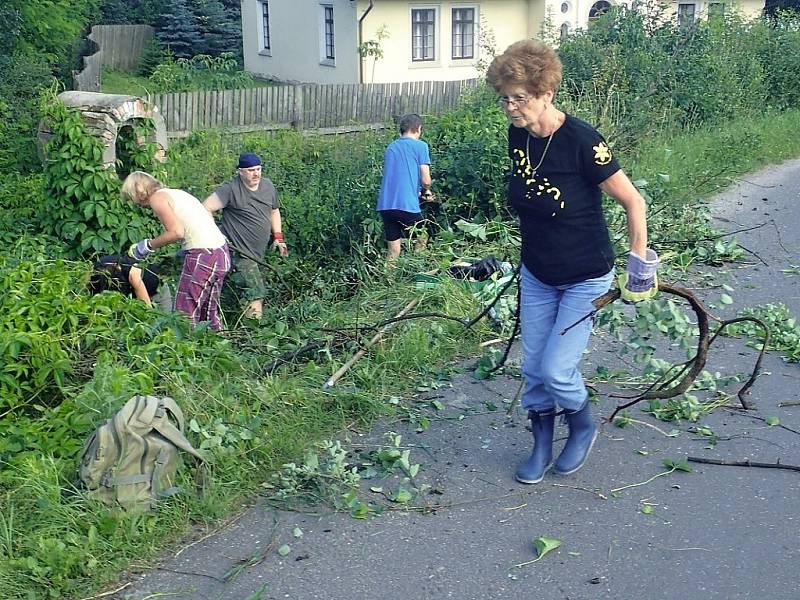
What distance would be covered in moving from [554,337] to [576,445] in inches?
24.0

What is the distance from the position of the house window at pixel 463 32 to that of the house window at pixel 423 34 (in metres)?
0.68

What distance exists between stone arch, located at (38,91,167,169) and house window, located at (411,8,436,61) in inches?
695

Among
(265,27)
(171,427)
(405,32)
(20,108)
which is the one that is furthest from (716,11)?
(171,427)

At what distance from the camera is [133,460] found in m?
4.05

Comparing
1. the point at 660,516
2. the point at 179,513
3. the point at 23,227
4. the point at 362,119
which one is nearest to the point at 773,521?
the point at 660,516

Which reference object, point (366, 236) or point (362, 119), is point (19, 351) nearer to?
point (366, 236)

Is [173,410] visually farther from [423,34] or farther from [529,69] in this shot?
[423,34]

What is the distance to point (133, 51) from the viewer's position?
3369 centimetres

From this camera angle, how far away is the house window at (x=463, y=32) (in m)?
26.5

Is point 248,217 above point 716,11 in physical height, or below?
below

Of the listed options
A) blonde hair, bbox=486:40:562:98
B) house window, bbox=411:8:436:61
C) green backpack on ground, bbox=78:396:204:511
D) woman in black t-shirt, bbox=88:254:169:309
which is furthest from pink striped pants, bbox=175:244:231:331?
house window, bbox=411:8:436:61

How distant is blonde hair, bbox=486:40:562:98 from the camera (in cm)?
385

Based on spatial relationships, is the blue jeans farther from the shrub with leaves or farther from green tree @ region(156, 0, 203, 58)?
green tree @ region(156, 0, 203, 58)

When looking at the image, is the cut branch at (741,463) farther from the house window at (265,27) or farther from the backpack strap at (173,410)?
the house window at (265,27)
